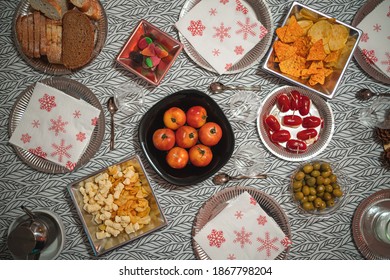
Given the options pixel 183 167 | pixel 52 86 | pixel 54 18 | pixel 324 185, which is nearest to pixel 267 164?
pixel 324 185

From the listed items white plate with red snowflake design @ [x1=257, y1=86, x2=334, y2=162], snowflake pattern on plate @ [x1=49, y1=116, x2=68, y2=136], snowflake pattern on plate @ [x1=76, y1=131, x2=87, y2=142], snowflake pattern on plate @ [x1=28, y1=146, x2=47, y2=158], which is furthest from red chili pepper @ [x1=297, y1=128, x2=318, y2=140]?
snowflake pattern on plate @ [x1=28, y1=146, x2=47, y2=158]

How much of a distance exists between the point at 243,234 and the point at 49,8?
152 centimetres

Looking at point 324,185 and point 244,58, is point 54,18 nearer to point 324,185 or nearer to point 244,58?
point 244,58

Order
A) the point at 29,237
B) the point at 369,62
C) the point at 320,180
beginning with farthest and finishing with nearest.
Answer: the point at 369,62 < the point at 320,180 < the point at 29,237

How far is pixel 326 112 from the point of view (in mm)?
2023

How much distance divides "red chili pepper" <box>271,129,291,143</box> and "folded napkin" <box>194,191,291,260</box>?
0.33 metres

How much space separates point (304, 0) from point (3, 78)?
169 cm

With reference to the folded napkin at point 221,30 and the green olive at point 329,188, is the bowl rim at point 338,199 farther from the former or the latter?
the folded napkin at point 221,30

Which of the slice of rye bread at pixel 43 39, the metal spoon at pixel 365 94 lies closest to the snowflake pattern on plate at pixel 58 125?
the slice of rye bread at pixel 43 39

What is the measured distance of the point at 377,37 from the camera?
6.68 ft

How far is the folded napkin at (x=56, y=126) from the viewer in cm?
199

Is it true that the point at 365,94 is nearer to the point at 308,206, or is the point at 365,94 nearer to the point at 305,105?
the point at 305,105

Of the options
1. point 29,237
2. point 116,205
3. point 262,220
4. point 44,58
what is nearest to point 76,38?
point 44,58

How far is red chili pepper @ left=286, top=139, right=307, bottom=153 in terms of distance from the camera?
1.98 m
